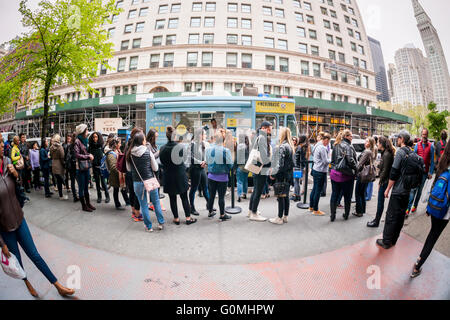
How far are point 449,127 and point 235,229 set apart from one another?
54731 mm

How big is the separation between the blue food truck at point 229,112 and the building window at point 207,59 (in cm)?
1791

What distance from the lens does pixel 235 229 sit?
430 centimetres

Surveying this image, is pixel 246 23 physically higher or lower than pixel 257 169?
higher

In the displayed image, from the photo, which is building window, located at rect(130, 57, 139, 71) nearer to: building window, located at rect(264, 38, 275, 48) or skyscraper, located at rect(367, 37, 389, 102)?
building window, located at rect(264, 38, 275, 48)

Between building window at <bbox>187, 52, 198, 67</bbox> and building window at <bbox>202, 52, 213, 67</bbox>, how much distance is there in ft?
3.09

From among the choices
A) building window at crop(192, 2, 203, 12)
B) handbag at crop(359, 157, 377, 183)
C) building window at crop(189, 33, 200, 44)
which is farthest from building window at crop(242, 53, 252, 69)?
handbag at crop(359, 157, 377, 183)

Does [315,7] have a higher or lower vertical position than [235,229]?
higher

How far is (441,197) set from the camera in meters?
2.63

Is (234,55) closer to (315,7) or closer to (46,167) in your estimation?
(315,7)

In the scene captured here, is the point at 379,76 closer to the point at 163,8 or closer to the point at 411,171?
the point at 163,8

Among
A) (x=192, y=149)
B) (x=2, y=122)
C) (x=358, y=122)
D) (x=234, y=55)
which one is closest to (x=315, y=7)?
(x=234, y=55)

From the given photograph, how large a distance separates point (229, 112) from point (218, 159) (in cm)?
375

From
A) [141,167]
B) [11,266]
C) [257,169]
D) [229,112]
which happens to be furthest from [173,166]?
[229,112]
